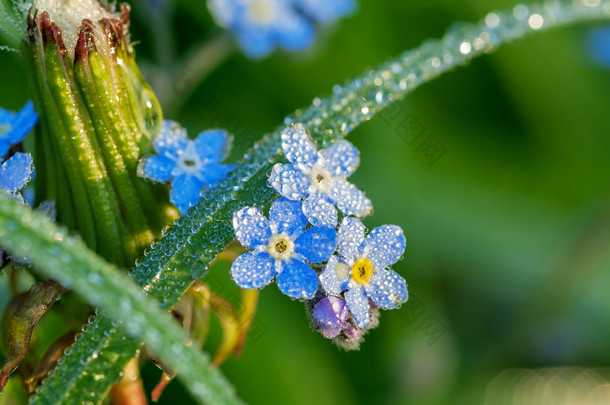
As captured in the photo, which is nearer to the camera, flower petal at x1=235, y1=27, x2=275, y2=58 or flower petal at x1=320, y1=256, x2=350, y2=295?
flower petal at x1=320, y1=256, x2=350, y2=295

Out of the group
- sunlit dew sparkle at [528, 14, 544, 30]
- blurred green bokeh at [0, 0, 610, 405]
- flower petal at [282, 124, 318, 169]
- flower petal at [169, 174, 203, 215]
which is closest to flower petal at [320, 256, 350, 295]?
flower petal at [282, 124, 318, 169]

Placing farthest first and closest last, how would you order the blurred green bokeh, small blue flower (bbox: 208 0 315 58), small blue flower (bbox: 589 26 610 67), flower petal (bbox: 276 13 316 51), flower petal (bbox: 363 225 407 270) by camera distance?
small blue flower (bbox: 589 26 610 67) → flower petal (bbox: 276 13 316 51) → small blue flower (bbox: 208 0 315 58) → the blurred green bokeh → flower petal (bbox: 363 225 407 270)

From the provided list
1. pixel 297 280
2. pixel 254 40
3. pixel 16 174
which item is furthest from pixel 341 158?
pixel 254 40

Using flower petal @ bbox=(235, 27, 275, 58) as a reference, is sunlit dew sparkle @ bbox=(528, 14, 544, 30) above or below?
above

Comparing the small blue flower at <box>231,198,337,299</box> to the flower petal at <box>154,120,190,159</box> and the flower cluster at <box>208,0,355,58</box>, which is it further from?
the flower cluster at <box>208,0,355,58</box>

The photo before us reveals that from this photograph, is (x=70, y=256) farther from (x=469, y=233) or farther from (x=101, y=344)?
(x=469, y=233)

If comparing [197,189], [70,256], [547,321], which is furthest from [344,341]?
[547,321]

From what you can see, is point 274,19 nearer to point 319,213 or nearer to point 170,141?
point 170,141
